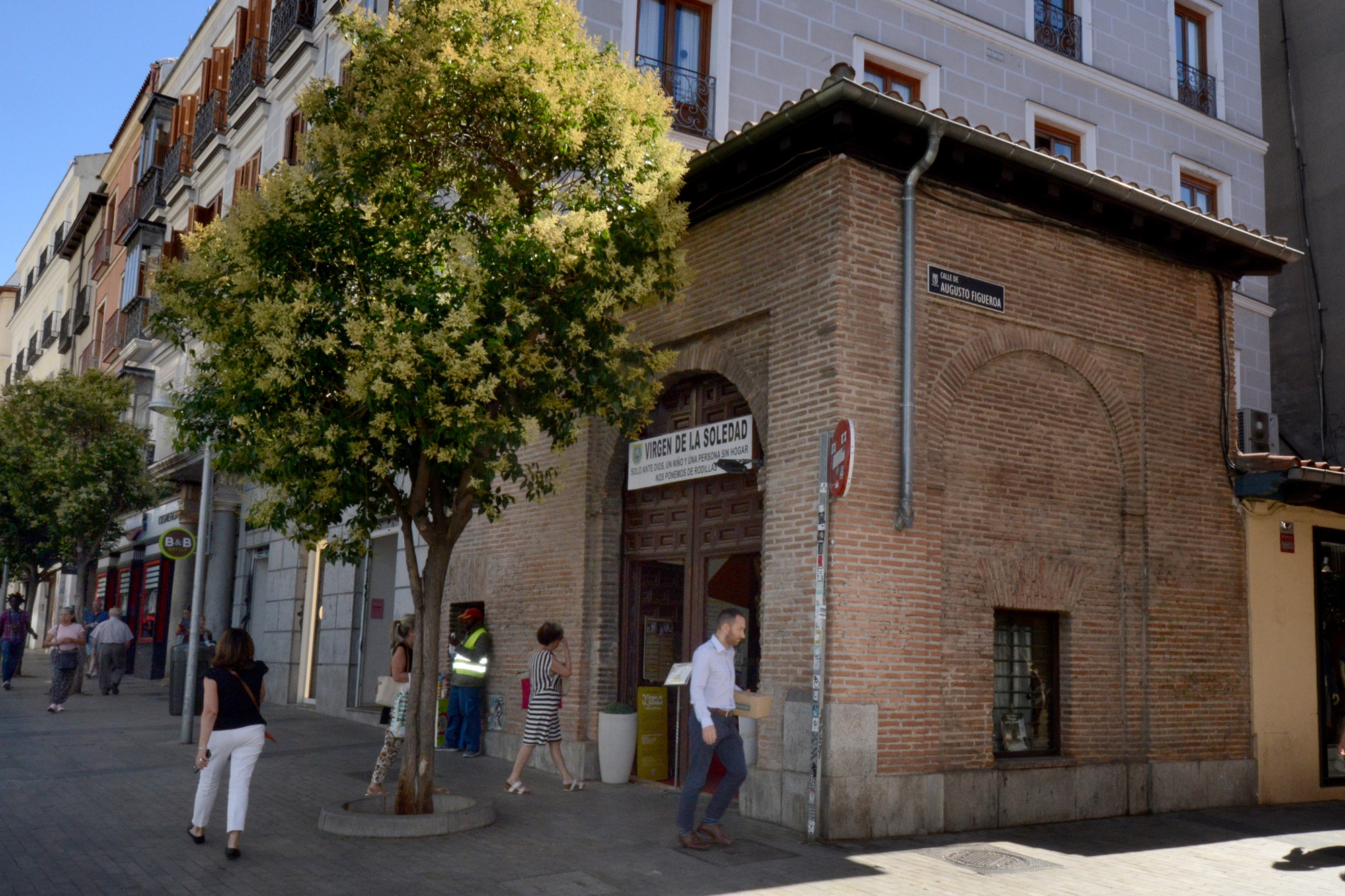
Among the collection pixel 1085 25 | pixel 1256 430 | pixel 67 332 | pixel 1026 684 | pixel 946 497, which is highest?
pixel 1085 25

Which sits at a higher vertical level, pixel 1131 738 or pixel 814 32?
pixel 814 32

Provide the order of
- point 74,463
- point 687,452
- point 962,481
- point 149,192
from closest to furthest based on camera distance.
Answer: point 962,481
point 687,452
point 74,463
point 149,192

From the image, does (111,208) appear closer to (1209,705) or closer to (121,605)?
(121,605)

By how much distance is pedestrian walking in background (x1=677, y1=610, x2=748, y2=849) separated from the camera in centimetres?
820

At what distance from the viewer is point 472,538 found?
14531mm

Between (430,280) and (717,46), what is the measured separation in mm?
7570

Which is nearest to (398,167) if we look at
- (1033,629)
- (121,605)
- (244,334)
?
(244,334)

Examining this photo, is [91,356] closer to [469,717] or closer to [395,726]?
[469,717]

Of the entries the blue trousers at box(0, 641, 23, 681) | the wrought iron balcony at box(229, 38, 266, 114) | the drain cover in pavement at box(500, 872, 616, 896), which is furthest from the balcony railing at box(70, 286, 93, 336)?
the drain cover in pavement at box(500, 872, 616, 896)

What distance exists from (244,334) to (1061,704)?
7839mm

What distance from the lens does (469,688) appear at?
13633mm

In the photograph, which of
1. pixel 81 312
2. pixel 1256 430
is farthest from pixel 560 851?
pixel 81 312

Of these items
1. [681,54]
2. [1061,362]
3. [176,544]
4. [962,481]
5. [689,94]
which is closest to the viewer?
[962,481]

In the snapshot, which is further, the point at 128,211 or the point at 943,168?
the point at 128,211
